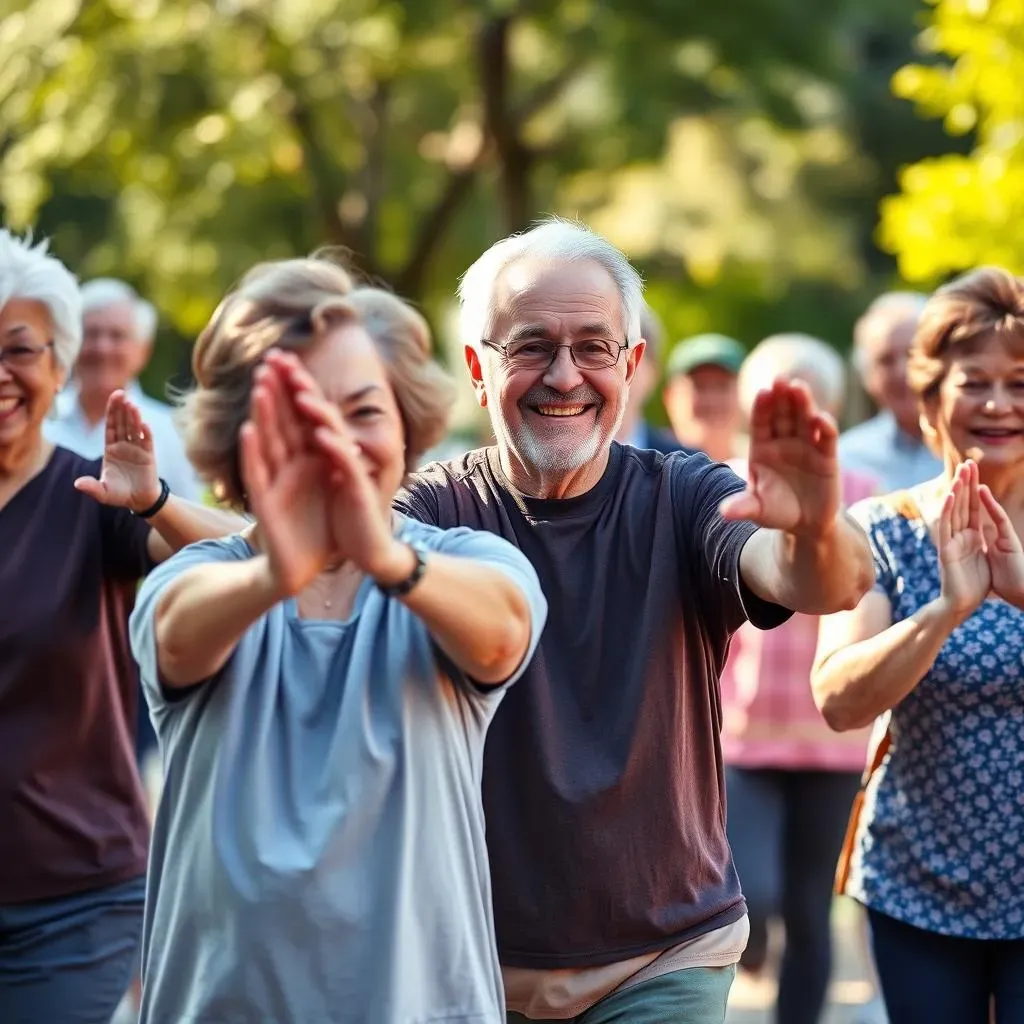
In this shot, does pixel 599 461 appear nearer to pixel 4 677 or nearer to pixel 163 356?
pixel 4 677

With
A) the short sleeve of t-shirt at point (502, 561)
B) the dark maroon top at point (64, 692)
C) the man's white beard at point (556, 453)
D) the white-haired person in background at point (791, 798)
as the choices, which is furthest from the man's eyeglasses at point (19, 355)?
the white-haired person in background at point (791, 798)

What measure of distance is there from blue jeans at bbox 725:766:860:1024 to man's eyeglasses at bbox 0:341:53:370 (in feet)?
10.3

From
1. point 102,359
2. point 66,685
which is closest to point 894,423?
point 102,359

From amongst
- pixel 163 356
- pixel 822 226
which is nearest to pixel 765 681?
pixel 163 356

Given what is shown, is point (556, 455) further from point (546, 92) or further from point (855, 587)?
point (546, 92)

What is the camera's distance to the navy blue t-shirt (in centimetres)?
387

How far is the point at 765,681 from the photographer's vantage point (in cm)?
735

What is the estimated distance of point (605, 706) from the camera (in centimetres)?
392

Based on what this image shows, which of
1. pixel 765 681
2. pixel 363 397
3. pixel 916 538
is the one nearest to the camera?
pixel 363 397

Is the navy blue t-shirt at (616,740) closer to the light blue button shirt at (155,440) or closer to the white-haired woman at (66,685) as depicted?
the white-haired woman at (66,685)


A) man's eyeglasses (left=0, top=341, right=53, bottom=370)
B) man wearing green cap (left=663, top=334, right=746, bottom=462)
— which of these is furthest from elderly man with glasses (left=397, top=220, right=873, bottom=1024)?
man wearing green cap (left=663, top=334, right=746, bottom=462)

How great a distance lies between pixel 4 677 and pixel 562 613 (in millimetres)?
1327

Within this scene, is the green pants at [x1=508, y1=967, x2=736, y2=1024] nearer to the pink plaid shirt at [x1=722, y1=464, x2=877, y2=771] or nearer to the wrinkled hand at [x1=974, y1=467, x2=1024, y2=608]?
the wrinkled hand at [x1=974, y1=467, x2=1024, y2=608]

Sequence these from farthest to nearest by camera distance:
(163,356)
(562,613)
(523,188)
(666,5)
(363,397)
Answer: (163,356), (523,188), (666,5), (562,613), (363,397)
